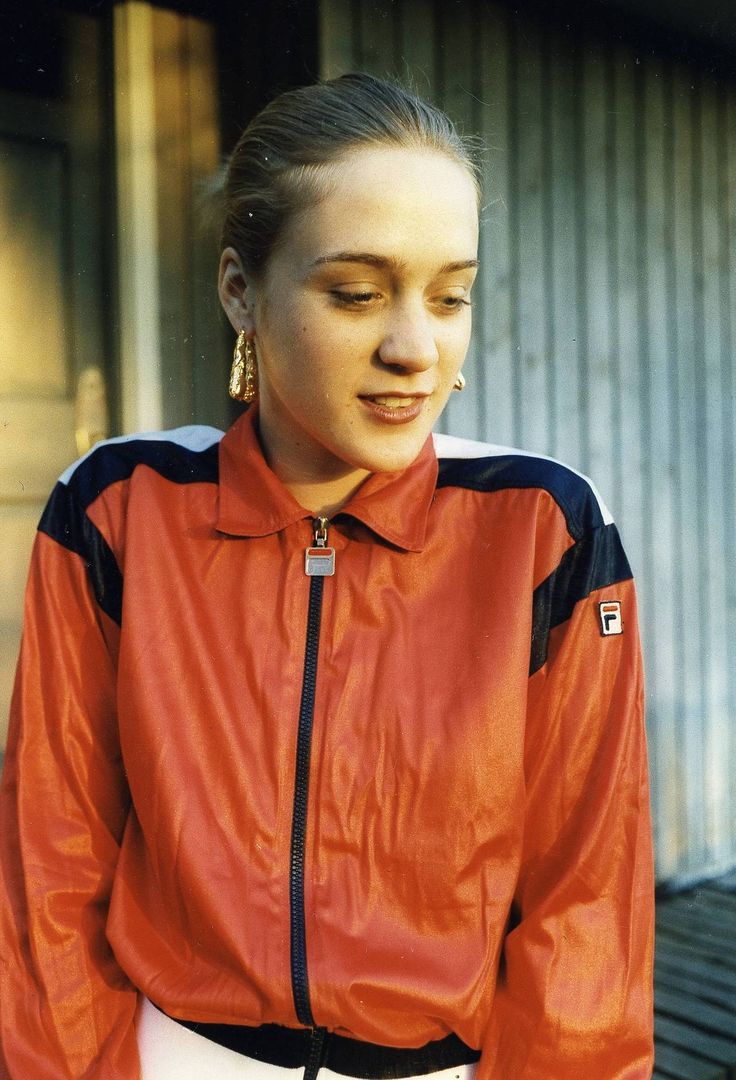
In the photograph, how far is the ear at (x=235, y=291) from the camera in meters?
1.44

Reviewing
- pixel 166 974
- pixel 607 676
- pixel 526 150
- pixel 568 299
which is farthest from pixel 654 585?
pixel 166 974

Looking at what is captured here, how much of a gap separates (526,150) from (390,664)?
2.33 m

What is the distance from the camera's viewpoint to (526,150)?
3.21 m

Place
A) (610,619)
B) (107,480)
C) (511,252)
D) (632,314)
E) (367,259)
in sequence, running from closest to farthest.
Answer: (367,259) < (610,619) < (107,480) < (511,252) < (632,314)

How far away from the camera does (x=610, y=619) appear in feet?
4.42

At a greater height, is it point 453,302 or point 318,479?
point 453,302

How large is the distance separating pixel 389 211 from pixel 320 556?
16.8 inches

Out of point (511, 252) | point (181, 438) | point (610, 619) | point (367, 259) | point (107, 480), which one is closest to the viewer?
point (367, 259)

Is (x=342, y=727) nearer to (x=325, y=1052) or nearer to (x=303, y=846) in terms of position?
(x=303, y=846)

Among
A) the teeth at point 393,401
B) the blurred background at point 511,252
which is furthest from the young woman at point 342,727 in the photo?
the blurred background at point 511,252

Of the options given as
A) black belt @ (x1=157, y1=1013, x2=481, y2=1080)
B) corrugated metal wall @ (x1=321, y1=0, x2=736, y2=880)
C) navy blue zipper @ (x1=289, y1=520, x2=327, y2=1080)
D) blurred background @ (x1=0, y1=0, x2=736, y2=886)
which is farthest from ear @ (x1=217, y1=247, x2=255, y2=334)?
corrugated metal wall @ (x1=321, y1=0, x2=736, y2=880)

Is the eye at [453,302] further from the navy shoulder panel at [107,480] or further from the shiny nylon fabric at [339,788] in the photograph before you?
the navy shoulder panel at [107,480]

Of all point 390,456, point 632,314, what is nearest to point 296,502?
point 390,456

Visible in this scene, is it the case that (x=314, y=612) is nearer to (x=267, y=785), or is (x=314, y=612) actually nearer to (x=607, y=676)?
(x=267, y=785)
